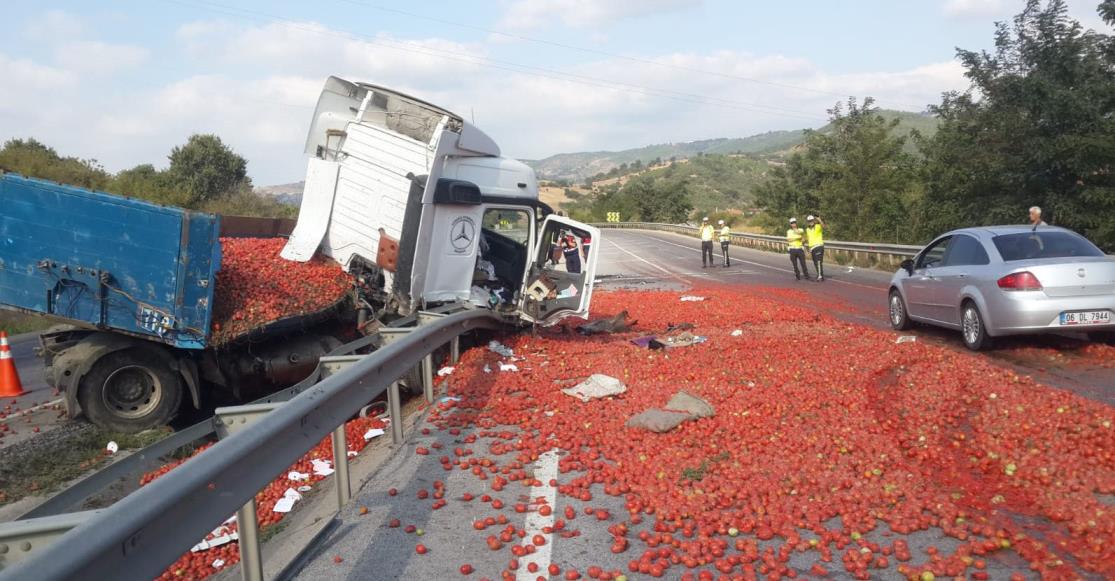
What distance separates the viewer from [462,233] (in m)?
10.8

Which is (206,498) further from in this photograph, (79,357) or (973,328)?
(973,328)

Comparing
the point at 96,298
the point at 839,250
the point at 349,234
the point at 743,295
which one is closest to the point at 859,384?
the point at 349,234

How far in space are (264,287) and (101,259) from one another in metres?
1.81

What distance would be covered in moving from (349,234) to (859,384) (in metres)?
6.62

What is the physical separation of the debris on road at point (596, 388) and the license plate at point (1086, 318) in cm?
533

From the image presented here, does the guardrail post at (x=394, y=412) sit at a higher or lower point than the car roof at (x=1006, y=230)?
lower

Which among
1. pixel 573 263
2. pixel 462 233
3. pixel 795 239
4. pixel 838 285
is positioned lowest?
pixel 838 285

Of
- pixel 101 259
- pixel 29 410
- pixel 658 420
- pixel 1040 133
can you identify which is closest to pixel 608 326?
pixel 658 420

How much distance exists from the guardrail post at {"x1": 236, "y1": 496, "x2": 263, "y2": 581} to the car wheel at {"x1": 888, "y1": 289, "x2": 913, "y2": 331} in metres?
11.0

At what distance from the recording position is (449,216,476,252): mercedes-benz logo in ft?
35.1

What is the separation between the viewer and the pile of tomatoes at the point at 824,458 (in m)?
4.16

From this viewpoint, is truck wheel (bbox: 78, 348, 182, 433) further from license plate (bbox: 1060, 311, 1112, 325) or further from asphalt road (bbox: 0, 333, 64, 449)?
license plate (bbox: 1060, 311, 1112, 325)

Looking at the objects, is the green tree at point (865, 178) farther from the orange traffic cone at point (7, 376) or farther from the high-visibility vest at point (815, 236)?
the orange traffic cone at point (7, 376)

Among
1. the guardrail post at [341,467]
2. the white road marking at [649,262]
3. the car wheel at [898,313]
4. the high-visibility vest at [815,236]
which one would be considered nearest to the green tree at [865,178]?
the white road marking at [649,262]
